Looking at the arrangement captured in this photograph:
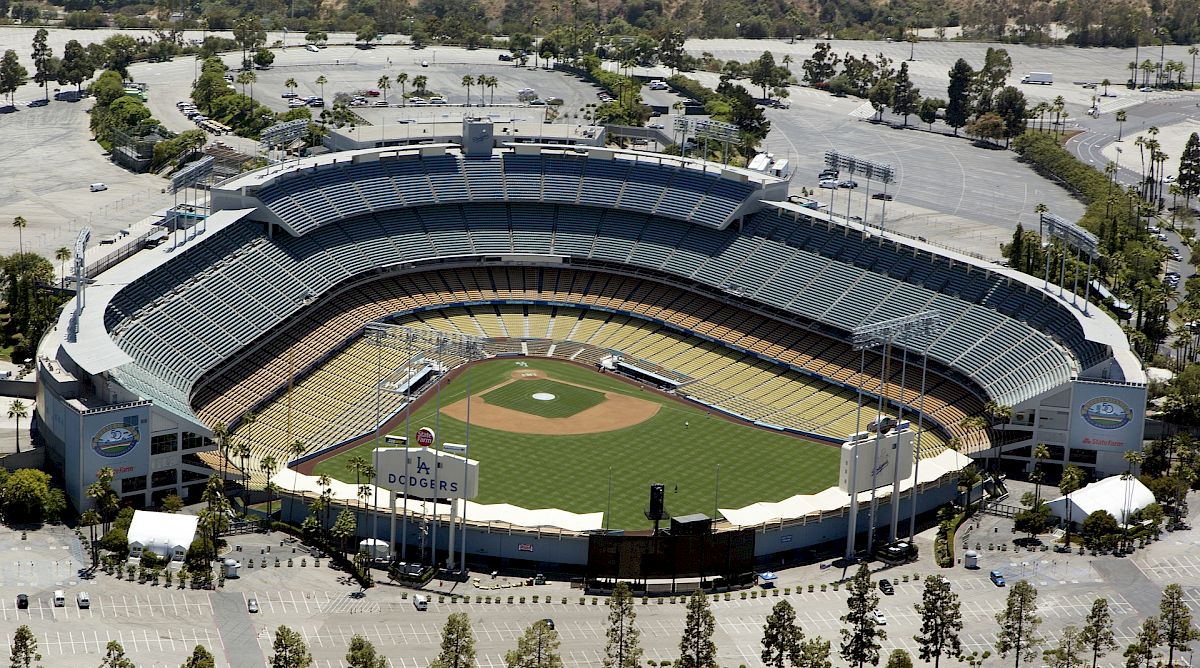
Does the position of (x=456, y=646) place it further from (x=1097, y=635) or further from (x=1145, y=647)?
(x=1145, y=647)

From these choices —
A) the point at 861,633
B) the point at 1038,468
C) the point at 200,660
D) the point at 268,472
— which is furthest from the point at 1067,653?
the point at 268,472

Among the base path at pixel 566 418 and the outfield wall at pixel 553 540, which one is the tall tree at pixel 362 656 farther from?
the base path at pixel 566 418

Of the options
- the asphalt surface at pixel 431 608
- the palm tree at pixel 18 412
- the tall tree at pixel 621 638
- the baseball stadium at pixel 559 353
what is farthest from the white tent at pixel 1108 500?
the palm tree at pixel 18 412

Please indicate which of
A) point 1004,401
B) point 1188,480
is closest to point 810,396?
point 1004,401

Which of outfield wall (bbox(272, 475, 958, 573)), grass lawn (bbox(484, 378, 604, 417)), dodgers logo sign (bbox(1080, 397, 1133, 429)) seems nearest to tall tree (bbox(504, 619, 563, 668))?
outfield wall (bbox(272, 475, 958, 573))

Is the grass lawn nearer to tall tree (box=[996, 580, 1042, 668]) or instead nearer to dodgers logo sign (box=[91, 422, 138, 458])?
dodgers logo sign (box=[91, 422, 138, 458])
